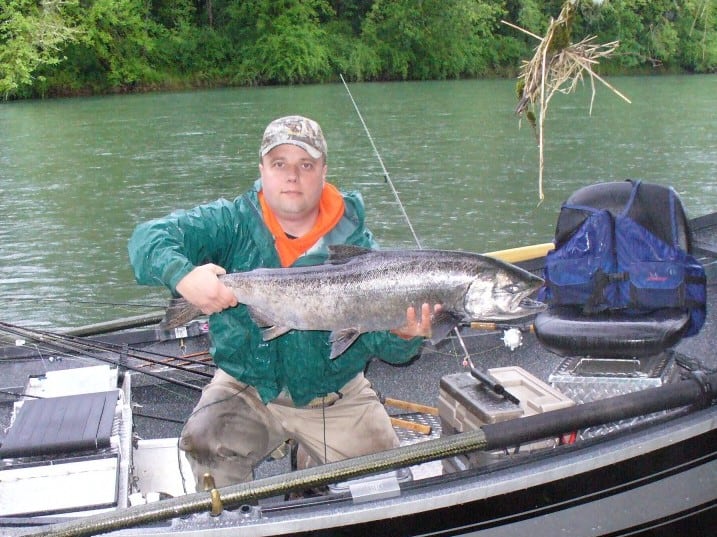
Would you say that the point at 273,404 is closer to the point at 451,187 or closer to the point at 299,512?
the point at 299,512

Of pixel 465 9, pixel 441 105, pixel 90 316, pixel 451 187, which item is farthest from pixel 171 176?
pixel 465 9

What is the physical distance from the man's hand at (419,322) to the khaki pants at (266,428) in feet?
1.93

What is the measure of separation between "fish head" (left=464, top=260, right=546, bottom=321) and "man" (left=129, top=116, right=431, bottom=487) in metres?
0.35

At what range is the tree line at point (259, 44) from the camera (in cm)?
3469

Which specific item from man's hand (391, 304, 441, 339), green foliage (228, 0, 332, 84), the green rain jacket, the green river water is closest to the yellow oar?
the green rain jacket

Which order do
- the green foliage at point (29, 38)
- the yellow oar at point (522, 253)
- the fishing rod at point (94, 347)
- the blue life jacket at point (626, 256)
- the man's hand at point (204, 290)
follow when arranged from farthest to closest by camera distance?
the green foliage at point (29, 38) < the yellow oar at point (522, 253) < the fishing rod at point (94, 347) < the blue life jacket at point (626, 256) < the man's hand at point (204, 290)

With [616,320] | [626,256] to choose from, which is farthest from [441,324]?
[626,256]

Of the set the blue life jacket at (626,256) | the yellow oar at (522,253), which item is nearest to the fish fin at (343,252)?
the blue life jacket at (626,256)

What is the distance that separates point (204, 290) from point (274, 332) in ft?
1.01

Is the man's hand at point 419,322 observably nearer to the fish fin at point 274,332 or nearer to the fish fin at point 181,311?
the fish fin at point 274,332

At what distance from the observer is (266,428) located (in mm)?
3480

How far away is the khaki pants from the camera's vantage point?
10.8 feet

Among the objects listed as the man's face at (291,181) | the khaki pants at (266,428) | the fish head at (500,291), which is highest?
the man's face at (291,181)

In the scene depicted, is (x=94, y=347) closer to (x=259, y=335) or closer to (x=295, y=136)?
(x=259, y=335)
